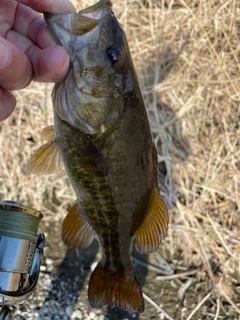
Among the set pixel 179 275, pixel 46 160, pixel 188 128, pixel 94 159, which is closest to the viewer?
pixel 94 159

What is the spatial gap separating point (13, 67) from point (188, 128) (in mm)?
2406

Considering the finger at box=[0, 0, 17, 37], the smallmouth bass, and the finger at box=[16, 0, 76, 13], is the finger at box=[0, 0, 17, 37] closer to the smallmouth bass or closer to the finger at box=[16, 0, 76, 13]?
the finger at box=[16, 0, 76, 13]

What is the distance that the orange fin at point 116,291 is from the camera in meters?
2.15

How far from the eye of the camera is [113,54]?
1623 millimetres

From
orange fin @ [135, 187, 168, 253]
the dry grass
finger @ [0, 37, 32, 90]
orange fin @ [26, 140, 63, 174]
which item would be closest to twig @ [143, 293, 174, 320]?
the dry grass

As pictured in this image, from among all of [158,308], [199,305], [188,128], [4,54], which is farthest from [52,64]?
[199,305]

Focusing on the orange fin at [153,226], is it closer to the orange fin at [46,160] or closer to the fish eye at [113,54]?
the orange fin at [46,160]

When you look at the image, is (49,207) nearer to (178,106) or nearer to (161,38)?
(178,106)

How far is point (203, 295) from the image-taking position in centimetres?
347

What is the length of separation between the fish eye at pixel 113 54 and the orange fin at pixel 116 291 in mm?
1216

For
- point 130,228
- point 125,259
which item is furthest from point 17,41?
point 125,259

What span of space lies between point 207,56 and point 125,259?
7.71 feet

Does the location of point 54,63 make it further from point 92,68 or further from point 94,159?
point 94,159

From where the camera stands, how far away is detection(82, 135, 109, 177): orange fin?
172cm
